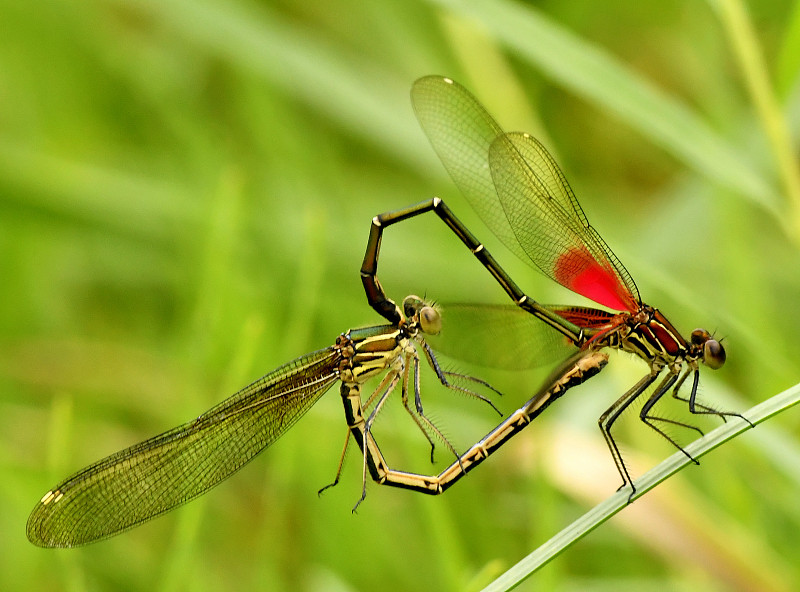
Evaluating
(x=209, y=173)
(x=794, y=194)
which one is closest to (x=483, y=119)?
(x=794, y=194)

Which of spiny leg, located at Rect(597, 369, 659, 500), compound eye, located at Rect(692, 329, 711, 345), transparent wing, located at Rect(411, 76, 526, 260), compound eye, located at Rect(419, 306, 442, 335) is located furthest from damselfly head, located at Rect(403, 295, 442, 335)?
compound eye, located at Rect(692, 329, 711, 345)

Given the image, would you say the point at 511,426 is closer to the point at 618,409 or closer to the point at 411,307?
the point at 618,409

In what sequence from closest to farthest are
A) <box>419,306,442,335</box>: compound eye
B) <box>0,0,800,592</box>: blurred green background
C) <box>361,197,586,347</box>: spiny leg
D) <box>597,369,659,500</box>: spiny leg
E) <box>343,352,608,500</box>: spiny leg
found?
<box>597,369,659,500</box>: spiny leg
<box>343,352,608,500</box>: spiny leg
<box>419,306,442,335</box>: compound eye
<box>361,197,586,347</box>: spiny leg
<box>0,0,800,592</box>: blurred green background

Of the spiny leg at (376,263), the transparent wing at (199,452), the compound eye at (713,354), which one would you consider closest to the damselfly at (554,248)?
the compound eye at (713,354)

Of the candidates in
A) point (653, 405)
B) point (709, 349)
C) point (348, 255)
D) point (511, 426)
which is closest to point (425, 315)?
point (511, 426)

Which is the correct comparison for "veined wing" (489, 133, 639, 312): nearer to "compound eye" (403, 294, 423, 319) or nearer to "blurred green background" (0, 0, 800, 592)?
"blurred green background" (0, 0, 800, 592)

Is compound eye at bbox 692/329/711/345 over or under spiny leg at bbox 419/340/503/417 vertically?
over

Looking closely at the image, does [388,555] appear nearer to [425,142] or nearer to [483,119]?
[483,119]
